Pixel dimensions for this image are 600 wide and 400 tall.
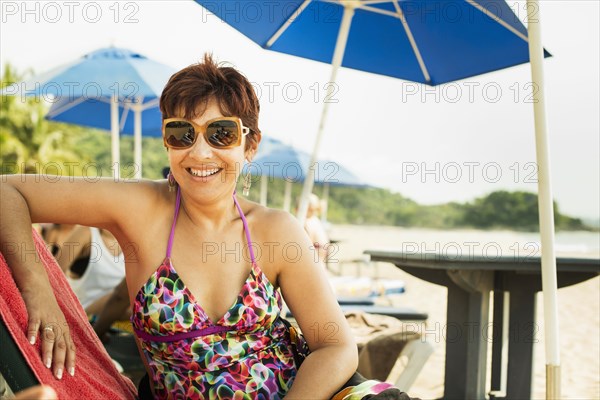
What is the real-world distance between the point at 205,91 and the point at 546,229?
173 cm

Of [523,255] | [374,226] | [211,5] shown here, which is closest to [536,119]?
[523,255]

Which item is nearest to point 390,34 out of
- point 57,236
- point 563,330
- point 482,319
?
point 482,319

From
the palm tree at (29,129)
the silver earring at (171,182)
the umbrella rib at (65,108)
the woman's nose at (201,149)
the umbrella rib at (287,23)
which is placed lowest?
the silver earring at (171,182)

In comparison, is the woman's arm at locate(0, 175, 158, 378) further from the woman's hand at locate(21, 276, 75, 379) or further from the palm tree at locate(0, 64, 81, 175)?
the palm tree at locate(0, 64, 81, 175)

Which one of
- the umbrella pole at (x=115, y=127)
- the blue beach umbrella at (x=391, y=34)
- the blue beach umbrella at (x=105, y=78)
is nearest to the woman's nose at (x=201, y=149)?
the blue beach umbrella at (x=391, y=34)

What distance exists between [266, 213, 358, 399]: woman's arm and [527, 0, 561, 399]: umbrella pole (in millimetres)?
1336

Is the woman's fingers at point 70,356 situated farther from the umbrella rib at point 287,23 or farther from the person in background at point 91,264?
the umbrella rib at point 287,23

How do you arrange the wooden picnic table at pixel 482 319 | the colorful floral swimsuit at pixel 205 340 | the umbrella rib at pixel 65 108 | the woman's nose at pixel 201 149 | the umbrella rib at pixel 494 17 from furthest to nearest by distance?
the umbrella rib at pixel 65 108, the umbrella rib at pixel 494 17, the wooden picnic table at pixel 482 319, the woman's nose at pixel 201 149, the colorful floral swimsuit at pixel 205 340

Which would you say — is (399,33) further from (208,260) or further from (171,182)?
(208,260)

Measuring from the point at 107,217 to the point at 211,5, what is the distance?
297cm

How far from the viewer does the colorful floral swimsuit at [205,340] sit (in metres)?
1.80

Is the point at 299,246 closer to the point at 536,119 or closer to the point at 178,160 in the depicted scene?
the point at 178,160

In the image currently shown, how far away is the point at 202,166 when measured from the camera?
1925 millimetres

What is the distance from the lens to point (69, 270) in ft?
17.4
